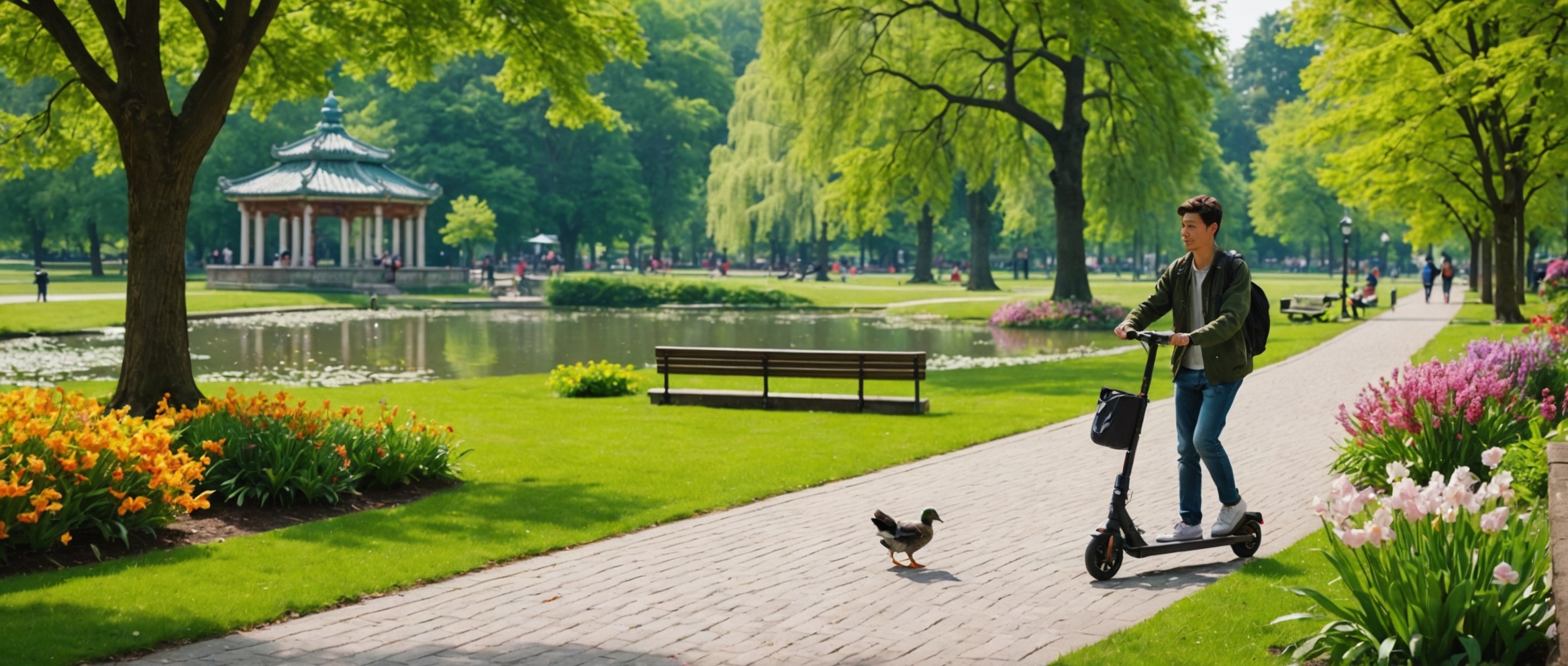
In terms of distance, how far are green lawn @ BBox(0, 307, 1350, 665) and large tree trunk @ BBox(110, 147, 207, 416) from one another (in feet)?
8.42

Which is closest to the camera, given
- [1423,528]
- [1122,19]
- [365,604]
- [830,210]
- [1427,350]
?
[1423,528]

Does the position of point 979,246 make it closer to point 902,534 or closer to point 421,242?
point 421,242

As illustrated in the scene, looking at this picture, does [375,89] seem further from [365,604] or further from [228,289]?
[365,604]

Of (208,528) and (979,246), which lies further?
(979,246)

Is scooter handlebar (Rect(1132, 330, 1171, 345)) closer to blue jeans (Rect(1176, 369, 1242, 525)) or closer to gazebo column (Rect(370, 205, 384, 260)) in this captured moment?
blue jeans (Rect(1176, 369, 1242, 525))

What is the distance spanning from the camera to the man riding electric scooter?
22.4 feet

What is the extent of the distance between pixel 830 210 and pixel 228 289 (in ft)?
86.7

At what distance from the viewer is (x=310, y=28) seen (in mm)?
16844

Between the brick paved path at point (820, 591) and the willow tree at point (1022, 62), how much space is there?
22.4 metres

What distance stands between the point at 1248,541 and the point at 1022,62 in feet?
97.9

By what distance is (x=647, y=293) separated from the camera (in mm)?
49625

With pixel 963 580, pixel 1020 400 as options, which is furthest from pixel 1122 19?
pixel 963 580

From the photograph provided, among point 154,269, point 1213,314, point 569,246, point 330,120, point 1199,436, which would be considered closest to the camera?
point 1213,314

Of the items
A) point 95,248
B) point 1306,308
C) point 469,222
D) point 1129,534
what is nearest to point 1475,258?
point 1306,308
